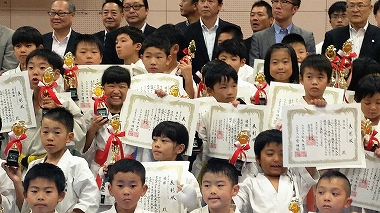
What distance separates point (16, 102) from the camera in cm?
673

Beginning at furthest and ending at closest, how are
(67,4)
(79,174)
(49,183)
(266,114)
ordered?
(67,4), (266,114), (79,174), (49,183)

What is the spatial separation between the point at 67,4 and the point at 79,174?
321 centimetres

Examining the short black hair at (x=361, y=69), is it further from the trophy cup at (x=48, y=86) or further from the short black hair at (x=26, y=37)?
the short black hair at (x=26, y=37)

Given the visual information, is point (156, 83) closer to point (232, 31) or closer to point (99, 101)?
point (99, 101)

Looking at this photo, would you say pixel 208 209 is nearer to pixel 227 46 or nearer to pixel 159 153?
pixel 159 153

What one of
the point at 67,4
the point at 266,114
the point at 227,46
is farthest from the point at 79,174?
the point at 67,4

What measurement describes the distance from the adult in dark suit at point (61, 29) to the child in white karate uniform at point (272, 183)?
10.6 ft

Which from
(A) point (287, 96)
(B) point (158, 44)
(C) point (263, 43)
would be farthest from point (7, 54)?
(A) point (287, 96)

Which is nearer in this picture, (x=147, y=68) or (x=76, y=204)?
(x=76, y=204)

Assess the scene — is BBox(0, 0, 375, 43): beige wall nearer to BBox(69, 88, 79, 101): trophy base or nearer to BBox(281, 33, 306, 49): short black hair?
BBox(281, 33, 306, 49): short black hair

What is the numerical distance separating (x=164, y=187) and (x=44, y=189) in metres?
0.92

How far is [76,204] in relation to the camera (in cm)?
591

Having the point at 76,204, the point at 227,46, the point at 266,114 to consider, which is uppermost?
the point at 227,46

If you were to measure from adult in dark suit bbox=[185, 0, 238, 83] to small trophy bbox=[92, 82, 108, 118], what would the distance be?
6.80 ft
